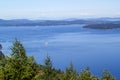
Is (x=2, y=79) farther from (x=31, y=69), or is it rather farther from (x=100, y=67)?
(x=100, y=67)

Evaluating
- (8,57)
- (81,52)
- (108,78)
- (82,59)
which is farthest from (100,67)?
(8,57)

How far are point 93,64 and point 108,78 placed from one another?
204ft

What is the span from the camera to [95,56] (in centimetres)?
10131

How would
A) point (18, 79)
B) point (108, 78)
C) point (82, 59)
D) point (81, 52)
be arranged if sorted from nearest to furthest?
1. point (18, 79)
2. point (108, 78)
3. point (82, 59)
4. point (81, 52)

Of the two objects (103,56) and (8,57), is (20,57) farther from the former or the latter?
(103,56)

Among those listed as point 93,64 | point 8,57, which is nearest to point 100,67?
point 93,64

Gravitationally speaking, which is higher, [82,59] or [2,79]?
[2,79]

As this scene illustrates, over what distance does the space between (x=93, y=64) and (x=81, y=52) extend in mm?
23098

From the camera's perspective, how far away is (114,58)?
326ft

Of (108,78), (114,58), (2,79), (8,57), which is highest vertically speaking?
(8,57)

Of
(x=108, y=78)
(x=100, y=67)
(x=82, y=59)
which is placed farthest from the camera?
(x=82, y=59)

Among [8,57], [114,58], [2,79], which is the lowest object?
[114,58]

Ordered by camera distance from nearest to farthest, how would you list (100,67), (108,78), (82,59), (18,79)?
1. (18,79)
2. (108,78)
3. (100,67)
4. (82,59)

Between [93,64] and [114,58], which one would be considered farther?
[114,58]
